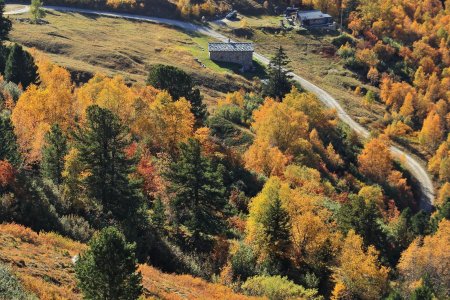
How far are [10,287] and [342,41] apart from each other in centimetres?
17778

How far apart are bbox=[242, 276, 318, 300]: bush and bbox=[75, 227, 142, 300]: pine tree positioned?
661 inches

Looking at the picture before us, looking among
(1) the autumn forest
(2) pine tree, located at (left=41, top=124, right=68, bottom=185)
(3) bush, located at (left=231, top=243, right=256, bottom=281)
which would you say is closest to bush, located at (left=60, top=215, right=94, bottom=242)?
(1) the autumn forest

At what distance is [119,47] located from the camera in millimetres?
141875

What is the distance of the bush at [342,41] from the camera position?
186 meters

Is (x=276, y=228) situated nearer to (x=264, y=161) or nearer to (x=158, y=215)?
(x=158, y=215)

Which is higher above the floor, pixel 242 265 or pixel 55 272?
pixel 55 272

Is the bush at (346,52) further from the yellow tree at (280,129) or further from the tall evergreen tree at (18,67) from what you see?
the tall evergreen tree at (18,67)

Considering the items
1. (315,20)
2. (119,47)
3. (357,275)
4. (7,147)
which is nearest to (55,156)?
(7,147)

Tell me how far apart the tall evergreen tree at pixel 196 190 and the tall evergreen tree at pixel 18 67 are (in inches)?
1842

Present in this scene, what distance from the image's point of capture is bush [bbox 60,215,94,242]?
40.8m

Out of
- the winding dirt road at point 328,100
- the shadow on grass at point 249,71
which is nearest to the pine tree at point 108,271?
the winding dirt road at point 328,100

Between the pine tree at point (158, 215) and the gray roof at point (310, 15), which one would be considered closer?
the pine tree at point (158, 215)

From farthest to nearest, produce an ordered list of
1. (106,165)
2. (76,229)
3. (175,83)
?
(175,83), (106,165), (76,229)

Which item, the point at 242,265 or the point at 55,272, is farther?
the point at 242,265
